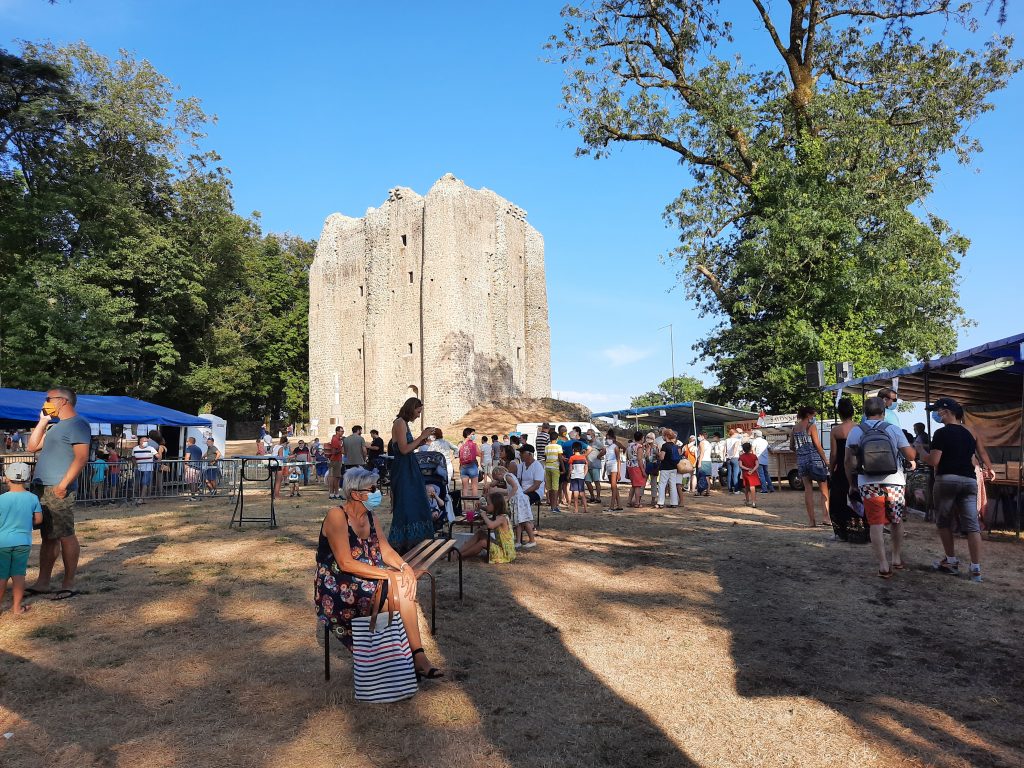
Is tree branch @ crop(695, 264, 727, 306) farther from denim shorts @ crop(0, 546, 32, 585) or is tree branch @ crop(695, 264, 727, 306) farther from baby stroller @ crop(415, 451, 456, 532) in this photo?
denim shorts @ crop(0, 546, 32, 585)

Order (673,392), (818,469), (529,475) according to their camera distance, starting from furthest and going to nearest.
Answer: (673,392)
(529,475)
(818,469)

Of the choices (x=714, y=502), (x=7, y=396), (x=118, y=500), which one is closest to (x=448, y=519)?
(x=714, y=502)

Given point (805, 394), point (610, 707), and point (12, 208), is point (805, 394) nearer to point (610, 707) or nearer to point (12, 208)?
point (610, 707)

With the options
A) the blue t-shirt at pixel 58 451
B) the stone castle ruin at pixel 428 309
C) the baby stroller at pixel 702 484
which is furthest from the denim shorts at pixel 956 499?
the stone castle ruin at pixel 428 309

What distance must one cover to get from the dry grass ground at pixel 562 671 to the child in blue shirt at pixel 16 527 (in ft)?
1.17

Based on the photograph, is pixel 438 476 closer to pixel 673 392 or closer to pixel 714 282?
pixel 714 282

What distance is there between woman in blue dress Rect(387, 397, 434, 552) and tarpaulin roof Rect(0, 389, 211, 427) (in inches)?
476

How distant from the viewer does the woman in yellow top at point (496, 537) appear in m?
8.18

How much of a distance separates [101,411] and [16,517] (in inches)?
494

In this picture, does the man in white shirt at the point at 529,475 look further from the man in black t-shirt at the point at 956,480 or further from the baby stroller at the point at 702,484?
the baby stroller at the point at 702,484

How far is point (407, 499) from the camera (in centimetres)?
636

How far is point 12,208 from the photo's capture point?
970 inches

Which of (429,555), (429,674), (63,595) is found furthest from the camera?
(63,595)

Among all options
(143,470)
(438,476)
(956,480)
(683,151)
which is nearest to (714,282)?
(683,151)
